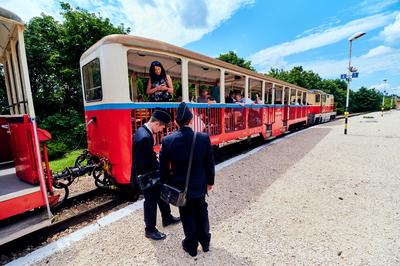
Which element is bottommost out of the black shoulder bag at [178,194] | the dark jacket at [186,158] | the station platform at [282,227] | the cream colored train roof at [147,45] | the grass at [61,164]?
the grass at [61,164]

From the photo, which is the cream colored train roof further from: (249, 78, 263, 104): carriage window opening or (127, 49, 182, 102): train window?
(249, 78, 263, 104): carriage window opening

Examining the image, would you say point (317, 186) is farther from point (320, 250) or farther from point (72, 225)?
point (72, 225)

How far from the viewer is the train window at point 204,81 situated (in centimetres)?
565

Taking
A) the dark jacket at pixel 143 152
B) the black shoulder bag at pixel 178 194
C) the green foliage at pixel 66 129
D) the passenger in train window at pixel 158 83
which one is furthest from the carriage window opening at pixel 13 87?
the green foliage at pixel 66 129

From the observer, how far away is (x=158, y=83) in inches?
156

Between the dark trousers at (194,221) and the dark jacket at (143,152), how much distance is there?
0.67 m

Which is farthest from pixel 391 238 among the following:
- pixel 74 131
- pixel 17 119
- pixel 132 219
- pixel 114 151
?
pixel 74 131

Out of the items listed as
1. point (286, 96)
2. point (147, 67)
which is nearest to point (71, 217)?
point (147, 67)

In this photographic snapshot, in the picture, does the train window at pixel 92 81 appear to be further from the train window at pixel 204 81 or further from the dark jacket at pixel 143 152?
the train window at pixel 204 81

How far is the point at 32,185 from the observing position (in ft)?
9.06

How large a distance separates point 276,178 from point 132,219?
3.27 m

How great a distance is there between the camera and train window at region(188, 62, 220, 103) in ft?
18.5

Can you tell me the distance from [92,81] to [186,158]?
124 inches

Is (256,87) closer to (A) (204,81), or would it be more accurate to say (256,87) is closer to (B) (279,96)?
(B) (279,96)
